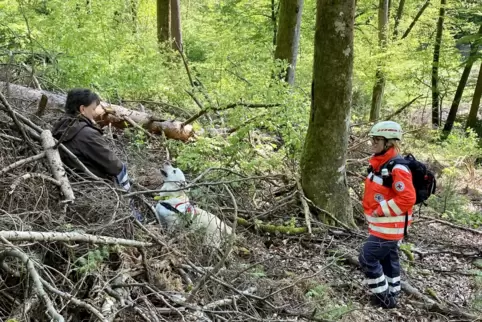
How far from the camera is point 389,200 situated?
4.47 meters

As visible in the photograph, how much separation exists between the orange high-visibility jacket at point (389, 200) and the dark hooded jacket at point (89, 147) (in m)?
2.66

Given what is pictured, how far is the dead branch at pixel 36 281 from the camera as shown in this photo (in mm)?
2379

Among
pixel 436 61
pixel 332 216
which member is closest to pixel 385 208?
pixel 332 216

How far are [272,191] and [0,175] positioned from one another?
373cm

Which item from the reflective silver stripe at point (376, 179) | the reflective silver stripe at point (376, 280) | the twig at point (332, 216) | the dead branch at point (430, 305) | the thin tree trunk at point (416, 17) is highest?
the thin tree trunk at point (416, 17)

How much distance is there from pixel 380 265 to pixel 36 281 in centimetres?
345

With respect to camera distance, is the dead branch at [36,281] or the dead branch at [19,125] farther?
the dead branch at [19,125]

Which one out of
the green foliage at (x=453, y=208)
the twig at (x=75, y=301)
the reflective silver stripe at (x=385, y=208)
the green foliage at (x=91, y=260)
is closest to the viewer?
the twig at (x=75, y=301)

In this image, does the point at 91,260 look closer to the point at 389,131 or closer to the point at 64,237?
the point at 64,237

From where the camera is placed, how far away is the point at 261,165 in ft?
21.1

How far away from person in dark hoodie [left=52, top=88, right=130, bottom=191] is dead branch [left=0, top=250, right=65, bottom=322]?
1.73m

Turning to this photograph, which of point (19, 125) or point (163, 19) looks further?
point (163, 19)

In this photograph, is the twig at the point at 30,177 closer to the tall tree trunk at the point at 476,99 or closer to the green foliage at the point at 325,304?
the green foliage at the point at 325,304

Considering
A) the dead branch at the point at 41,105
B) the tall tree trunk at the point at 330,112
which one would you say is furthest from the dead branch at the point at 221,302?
the dead branch at the point at 41,105
